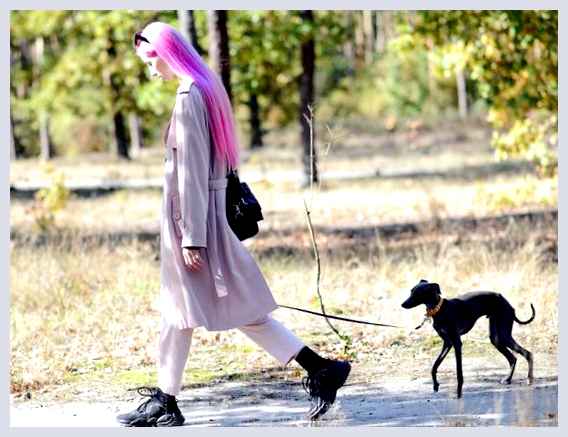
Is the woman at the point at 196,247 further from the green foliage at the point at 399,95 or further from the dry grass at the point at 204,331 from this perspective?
the green foliage at the point at 399,95

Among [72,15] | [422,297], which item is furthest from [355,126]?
[422,297]

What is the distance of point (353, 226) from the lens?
16.5m

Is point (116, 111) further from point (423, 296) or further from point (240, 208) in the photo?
point (423, 296)

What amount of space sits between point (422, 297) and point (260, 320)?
0.87 metres

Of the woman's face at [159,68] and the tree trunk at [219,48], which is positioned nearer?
the woman's face at [159,68]

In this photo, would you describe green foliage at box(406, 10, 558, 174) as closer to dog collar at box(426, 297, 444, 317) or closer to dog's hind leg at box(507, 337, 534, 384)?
dog's hind leg at box(507, 337, 534, 384)

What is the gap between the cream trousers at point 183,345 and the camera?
650 centimetres

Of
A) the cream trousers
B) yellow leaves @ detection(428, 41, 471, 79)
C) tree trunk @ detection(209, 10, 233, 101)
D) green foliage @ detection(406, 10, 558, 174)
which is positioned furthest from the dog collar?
yellow leaves @ detection(428, 41, 471, 79)

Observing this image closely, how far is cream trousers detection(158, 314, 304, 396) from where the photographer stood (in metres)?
6.50

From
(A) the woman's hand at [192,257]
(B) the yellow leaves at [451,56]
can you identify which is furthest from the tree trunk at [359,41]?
(A) the woman's hand at [192,257]

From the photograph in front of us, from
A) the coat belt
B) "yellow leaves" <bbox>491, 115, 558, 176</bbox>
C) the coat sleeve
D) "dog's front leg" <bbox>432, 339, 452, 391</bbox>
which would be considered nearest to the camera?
the coat sleeve

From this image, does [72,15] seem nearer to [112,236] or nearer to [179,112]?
[112,236]

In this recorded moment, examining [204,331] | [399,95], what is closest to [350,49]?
[399,95]

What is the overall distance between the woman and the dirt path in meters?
0.27
